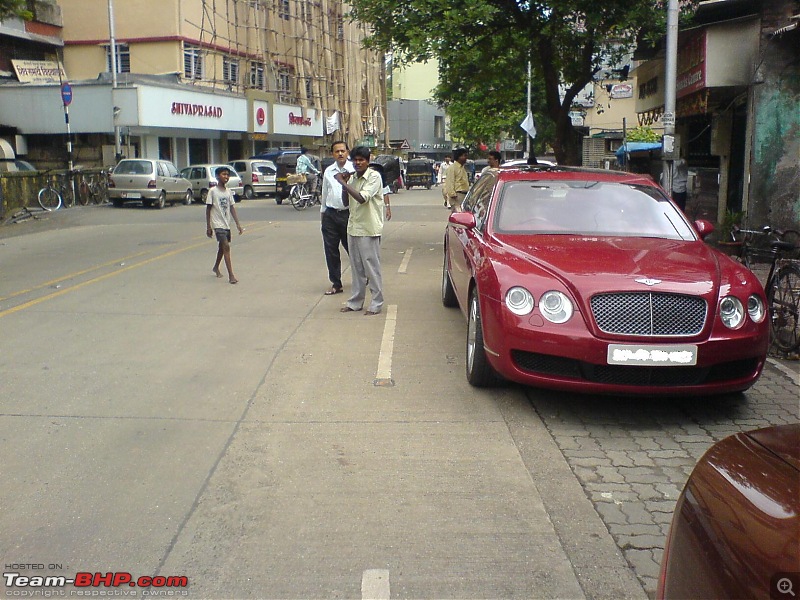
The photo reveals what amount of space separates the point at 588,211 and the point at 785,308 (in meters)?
1.97

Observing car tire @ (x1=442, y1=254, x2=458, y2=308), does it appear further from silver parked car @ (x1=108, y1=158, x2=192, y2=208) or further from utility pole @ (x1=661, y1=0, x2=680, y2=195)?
silver parked car @ (x1=108, y1=158, x2=192, y2=208)

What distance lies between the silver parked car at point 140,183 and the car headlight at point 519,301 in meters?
25.3

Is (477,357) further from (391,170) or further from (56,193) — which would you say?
(391,170)

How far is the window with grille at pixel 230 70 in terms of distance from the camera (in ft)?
145

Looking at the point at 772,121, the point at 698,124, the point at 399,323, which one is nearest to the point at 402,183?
the point at 698,124

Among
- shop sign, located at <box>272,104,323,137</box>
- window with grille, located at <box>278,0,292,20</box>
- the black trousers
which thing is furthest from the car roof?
window with grille, located at <box>278,0,292,20</box>

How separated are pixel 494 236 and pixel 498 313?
117cm

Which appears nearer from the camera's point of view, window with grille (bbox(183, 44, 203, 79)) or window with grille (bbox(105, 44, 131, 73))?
window with grille (bbox(105, 44, 131, 73))

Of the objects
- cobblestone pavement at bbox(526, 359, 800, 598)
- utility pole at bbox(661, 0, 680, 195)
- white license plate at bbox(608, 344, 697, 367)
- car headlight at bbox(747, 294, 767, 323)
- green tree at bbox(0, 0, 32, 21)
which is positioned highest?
green tree at bbox(0, 0, 32, 21)

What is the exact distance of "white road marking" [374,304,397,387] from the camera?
6.90m

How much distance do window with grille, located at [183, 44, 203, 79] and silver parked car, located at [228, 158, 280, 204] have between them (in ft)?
21.0

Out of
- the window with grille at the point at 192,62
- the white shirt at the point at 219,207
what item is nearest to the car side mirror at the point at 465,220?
the white shirt at the point at 219,207

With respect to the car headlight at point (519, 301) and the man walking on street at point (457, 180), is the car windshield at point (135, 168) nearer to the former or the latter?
the man walking on street at point (457, 180)

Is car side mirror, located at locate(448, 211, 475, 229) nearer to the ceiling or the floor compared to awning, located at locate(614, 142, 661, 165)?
nearer to the floor
